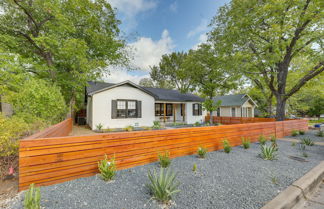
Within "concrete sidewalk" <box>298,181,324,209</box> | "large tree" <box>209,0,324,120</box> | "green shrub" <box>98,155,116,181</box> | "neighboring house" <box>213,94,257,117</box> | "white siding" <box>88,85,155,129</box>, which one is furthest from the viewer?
"neighboring house" <box>213,94,257,117</box>

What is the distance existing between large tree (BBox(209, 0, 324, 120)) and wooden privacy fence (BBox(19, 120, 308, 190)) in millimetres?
8158

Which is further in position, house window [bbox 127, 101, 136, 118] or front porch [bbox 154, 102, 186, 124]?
front porch [bbox 154, 102, 186, 124]

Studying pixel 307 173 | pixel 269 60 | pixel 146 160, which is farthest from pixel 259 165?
pixel 269 60

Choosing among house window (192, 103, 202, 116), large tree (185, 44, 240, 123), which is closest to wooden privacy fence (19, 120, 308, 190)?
large tree (185, 44, 240, 123)

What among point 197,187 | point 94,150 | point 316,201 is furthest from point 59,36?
point 316,201

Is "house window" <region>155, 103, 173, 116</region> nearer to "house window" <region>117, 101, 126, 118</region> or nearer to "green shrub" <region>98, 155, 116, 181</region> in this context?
"house window" <region>117, 101, 126, 118</region>

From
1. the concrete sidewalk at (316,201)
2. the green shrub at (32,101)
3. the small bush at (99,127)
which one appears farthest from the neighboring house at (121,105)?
the concrete sidewalk at (316,201)

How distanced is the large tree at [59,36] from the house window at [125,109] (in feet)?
8.98

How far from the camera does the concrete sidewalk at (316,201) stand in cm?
222

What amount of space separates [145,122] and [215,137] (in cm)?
770

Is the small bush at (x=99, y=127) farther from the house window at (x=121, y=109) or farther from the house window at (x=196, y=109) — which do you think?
the house window at (x=196, y=109)

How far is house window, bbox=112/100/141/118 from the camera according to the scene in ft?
34.0

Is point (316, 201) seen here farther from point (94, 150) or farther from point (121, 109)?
point (121, 109)

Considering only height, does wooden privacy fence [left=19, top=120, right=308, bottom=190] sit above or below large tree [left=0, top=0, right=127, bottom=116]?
below
